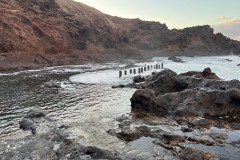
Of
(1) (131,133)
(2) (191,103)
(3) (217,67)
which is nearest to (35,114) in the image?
(1) (131,133)

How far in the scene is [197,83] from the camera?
49.2 feet

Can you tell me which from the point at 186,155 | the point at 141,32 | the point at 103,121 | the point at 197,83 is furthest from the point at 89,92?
the point at 141,32

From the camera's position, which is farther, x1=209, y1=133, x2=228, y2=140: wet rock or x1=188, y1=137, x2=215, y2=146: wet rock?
x1=209, y1=133, x2=228, y2=140: wet rock

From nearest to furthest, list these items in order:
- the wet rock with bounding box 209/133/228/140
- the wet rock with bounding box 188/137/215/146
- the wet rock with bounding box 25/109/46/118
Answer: the wet rock with bounding box 188/137/215/146 < the wet rock with bounding box 209/133/228/140 < the wet rock with bounding box 25/109/46/118

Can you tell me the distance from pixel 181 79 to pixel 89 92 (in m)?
8.47

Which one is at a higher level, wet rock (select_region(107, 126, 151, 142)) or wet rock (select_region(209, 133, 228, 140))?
wet rock (select_region(209, 133, 228, 140))

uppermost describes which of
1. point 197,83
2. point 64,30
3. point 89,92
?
point 64,30

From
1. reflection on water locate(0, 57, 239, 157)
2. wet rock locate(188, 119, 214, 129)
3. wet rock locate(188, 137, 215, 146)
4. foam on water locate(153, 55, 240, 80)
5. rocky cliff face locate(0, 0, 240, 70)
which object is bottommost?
reflection on water locate(0, 57, 239, 157)

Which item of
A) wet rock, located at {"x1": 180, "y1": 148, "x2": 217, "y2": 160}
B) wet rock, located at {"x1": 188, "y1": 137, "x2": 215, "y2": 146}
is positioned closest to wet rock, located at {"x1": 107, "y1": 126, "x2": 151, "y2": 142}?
wet rock, located at {"x1": 188, "y1": 137, "x2": 215, "y2": 146}

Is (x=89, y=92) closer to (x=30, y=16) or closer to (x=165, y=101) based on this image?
(x=165, y=101)

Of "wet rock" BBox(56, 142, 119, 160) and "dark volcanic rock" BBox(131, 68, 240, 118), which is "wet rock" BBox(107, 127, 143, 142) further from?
"dark volcanic rock" BBox(131, 68, 240, 118)

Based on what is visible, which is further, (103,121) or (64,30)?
(64,30)

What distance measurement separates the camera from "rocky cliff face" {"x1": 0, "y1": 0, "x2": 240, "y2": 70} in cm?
4412

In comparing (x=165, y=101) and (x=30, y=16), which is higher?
(x=30, y=16)
